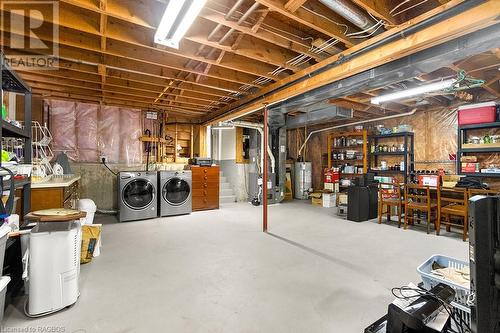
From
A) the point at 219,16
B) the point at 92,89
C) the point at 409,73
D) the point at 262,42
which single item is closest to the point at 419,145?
the point at 409,73

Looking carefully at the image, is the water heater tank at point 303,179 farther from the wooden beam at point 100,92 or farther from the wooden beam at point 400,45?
the wooden beam at point 400,45

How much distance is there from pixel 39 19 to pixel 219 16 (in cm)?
185

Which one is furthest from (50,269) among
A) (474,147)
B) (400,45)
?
(474,147)

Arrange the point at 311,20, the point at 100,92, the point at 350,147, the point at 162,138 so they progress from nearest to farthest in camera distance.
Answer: the point at 311,20 → the point at 100,92 → the point at 162,138 → the point at 350,147

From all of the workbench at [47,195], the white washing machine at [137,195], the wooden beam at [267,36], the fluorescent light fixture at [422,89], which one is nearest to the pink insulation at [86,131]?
the white washing machine at [137,195]

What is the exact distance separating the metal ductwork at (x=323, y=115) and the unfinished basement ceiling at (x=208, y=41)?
2.09 meters

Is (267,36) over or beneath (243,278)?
over

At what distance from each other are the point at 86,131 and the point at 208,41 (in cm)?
437

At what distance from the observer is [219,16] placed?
94.7 inches

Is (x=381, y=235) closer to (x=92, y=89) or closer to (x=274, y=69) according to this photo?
(x=274, y=69)

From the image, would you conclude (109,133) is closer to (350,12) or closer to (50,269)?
(50,269)

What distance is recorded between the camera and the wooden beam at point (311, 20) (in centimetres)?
220

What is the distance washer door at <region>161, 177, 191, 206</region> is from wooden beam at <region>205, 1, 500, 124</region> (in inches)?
109

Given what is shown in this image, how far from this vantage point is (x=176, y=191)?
5461mm
